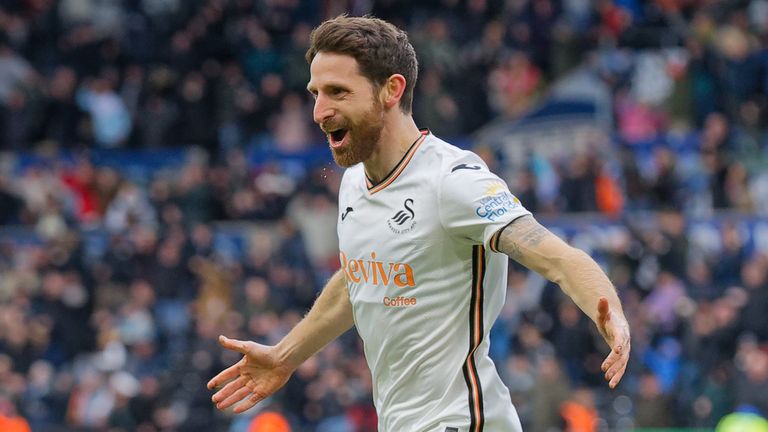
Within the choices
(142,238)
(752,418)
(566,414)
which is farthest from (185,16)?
(752,418)

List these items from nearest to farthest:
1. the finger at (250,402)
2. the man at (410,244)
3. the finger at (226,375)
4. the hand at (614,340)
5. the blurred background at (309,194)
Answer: the hand at (614,340) → the man at (410,244) → the finger at (226,375) → the finger at (250,402) → the blurred background at (309,194)

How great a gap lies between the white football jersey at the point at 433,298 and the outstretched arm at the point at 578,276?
0.56ft

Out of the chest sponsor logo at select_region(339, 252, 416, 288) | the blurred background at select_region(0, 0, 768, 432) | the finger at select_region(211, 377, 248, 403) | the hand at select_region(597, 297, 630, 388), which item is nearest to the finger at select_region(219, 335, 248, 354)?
the finger at select_region(211, 377, 248, 403)

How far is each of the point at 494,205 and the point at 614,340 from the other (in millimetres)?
755

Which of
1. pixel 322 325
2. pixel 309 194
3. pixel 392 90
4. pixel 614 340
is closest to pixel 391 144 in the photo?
pixel 392 90

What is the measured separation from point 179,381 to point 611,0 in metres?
9.43

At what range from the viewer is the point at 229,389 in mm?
5746

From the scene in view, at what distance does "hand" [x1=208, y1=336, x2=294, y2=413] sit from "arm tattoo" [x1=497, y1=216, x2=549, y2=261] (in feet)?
4.16

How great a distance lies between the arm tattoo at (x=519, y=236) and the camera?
489cm

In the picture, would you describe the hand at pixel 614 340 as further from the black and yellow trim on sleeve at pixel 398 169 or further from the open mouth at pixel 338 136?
the open mouth at pixel 338 136

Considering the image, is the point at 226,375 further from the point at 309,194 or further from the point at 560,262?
the point at 309,194

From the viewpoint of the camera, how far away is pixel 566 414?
15672 millimetres

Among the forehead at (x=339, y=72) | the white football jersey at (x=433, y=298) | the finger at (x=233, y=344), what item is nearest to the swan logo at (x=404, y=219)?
the white football jersey at (x=433, y=298)

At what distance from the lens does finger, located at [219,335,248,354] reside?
17.6 ft
